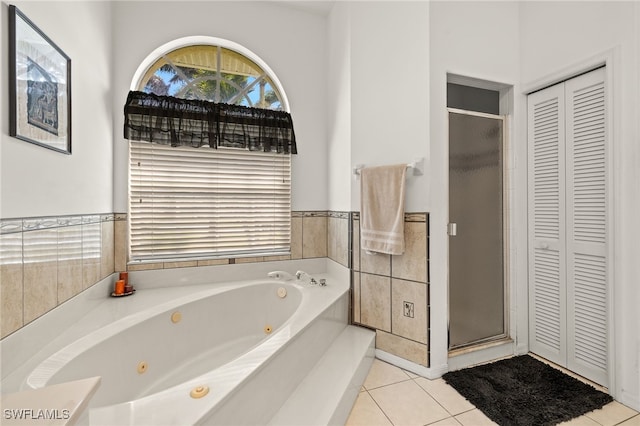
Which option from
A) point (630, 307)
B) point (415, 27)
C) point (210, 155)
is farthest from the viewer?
point (210, 155)

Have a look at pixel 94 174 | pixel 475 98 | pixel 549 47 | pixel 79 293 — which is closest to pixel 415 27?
pixel 475 98

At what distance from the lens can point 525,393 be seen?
1.66 m

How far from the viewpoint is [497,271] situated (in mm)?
2131

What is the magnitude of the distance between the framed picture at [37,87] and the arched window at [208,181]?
0.73m

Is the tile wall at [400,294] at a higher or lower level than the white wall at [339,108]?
lower

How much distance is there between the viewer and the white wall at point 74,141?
3.55 ft

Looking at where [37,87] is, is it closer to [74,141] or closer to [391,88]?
[74,141]

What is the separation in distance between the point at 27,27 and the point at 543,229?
301 centimetres

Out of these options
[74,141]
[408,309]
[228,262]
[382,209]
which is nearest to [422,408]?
[408,309]

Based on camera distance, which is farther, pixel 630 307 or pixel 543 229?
pixel 543 229

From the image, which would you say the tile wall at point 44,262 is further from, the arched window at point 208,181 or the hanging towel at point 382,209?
the hanging towel at point 382,209

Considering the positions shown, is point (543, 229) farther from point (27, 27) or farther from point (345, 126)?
point (27, 27)

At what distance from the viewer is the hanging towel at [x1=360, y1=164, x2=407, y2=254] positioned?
185cm

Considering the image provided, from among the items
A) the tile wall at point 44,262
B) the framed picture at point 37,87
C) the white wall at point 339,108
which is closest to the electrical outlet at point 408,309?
the white wall at point 339,108
